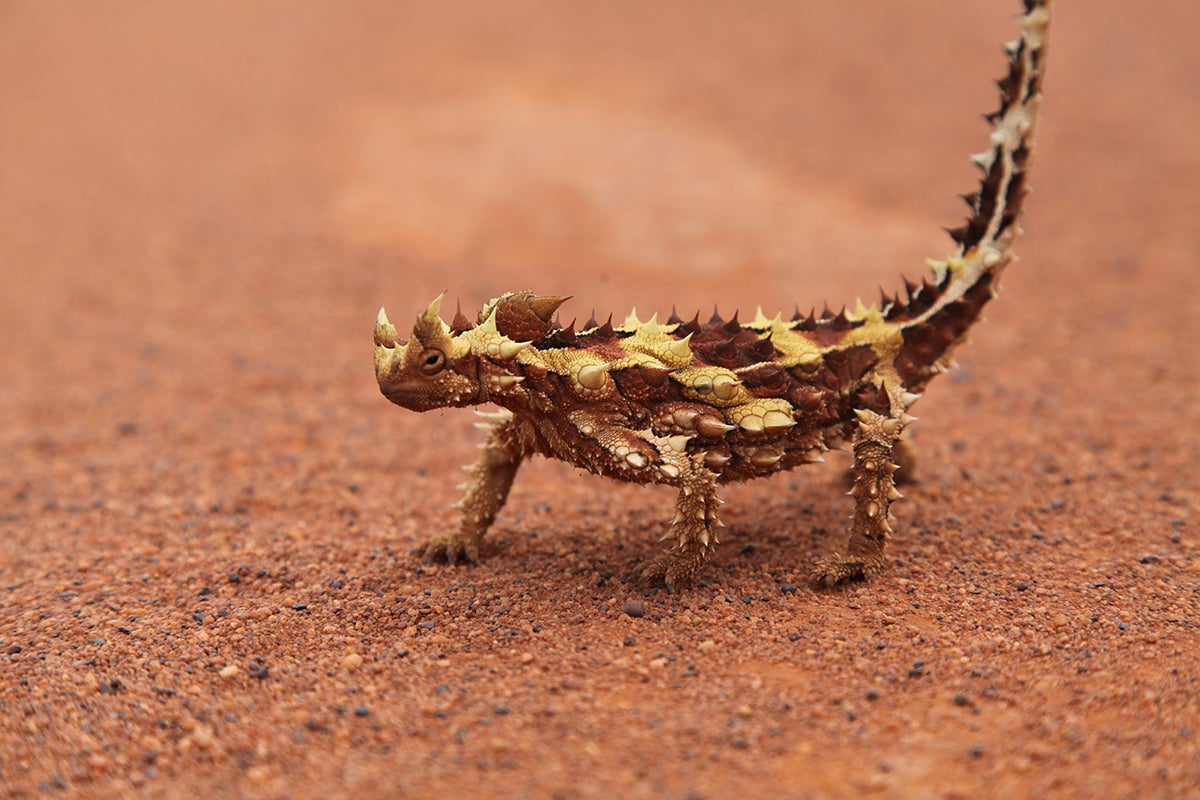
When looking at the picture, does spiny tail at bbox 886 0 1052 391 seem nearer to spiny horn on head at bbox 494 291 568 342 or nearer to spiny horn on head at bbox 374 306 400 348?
spiny horn on head at bbox 494 291 568 342

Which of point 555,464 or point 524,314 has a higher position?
point 524,314

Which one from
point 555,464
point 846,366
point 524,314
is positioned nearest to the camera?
point 524,314

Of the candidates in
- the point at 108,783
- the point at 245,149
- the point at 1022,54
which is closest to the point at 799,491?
the point at 1022,54

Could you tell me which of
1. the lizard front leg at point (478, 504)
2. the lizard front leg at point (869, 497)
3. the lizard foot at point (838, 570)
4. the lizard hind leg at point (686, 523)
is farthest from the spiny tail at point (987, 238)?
the lizard front leg at point (478, 504)

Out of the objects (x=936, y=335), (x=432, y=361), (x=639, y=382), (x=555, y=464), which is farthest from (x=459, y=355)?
(x=555, y=464)

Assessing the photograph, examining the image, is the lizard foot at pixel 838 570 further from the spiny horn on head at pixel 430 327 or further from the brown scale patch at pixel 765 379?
the spiny horn on head at pixel 430 327

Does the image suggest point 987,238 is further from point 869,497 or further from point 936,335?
point 869,497

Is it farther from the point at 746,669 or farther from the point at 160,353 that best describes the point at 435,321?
the point at 160,353

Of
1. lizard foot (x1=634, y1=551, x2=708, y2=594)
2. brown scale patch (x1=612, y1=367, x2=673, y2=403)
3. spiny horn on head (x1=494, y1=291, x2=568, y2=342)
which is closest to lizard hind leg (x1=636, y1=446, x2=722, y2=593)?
lizard foot (x1=634, y1=551, x2=708, y2=594)

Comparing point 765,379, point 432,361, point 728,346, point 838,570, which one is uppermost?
point 728,346
